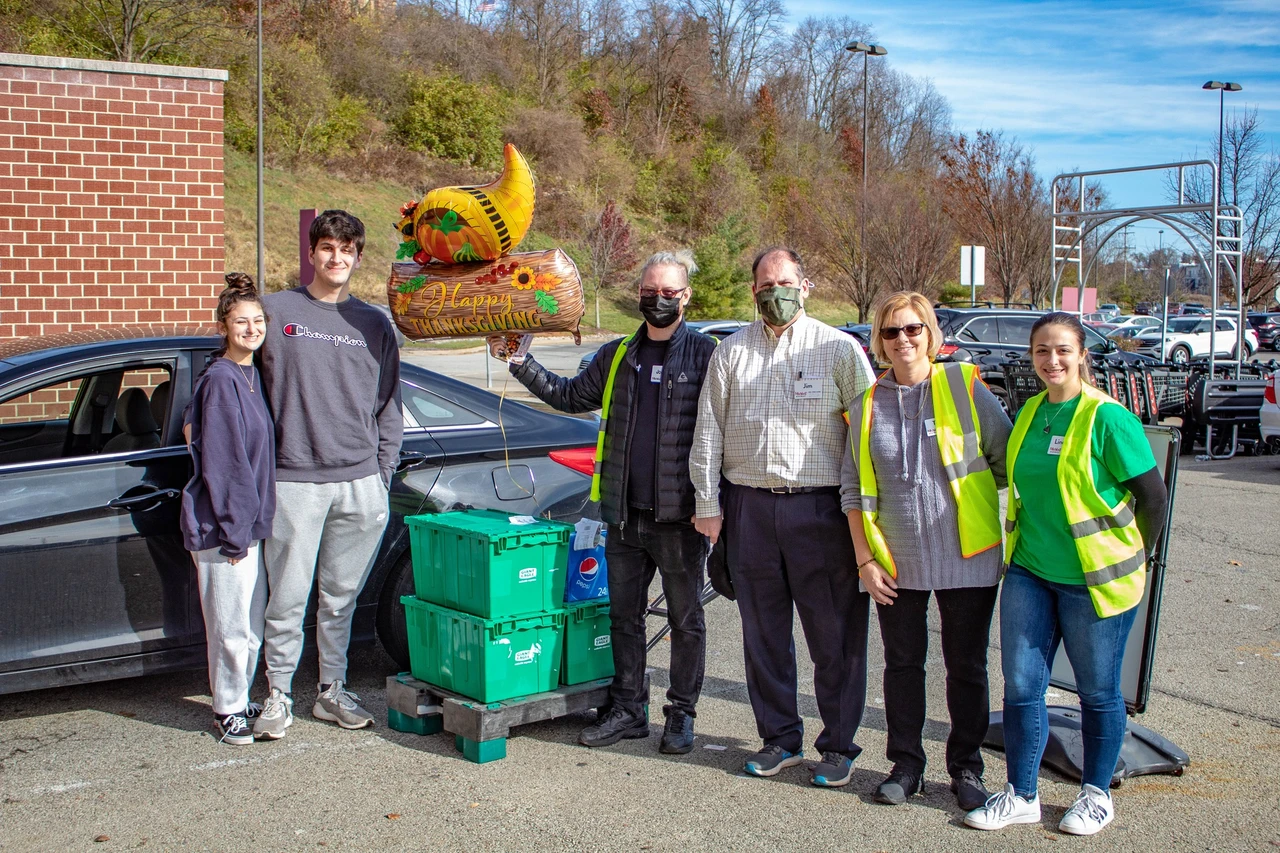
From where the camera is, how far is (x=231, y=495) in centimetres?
419

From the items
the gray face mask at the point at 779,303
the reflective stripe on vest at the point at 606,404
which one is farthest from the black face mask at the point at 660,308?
the gray face mask at the point at 779,303

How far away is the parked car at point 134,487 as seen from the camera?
4.29 metres

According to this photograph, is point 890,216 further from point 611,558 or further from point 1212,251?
point 611,558

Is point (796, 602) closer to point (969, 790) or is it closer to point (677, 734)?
point (677, 734)

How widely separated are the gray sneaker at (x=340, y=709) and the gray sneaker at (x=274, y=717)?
13cm

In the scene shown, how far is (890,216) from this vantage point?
3334 centimetres

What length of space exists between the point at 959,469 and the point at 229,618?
9.06 feet

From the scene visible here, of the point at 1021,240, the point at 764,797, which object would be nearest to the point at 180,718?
the point at 764,797

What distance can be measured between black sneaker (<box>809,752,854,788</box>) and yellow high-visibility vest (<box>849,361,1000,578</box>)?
2.54 ft

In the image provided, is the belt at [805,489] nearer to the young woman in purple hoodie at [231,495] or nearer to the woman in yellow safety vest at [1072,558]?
the woman in yellow safety vest at [1072,558]

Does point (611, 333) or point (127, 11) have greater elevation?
point (127, 11)

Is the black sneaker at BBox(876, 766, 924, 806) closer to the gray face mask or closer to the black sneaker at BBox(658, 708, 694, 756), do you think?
the black sneaker at BBox(658, 708, 694, 756)

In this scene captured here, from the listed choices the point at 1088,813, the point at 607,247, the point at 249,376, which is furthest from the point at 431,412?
the point at 607,247

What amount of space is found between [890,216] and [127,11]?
24.8 metres
